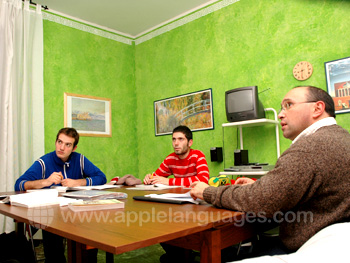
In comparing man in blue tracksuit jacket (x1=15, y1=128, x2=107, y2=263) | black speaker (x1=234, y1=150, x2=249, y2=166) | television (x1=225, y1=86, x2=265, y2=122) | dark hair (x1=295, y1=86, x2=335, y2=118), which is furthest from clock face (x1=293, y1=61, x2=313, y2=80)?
man in blue tracksuit jacket (x1=15, y1=128, x2=107, y2=263)

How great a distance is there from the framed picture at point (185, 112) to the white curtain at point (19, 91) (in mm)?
1603

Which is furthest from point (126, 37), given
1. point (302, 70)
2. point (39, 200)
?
point (39, 200)

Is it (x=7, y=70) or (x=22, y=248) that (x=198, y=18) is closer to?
(x=7, y=70)

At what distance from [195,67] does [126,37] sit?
4.69 feet

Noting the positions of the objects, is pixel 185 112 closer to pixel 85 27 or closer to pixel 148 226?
pixel 85 27

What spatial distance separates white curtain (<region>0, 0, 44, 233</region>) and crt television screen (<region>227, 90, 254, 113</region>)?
7.37ft

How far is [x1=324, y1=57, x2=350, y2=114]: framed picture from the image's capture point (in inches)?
108

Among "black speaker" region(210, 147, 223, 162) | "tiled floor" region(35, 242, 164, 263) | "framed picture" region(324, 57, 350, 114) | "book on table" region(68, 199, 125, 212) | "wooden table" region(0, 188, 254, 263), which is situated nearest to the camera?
"wooden table" region(0, 188, 254, 263)

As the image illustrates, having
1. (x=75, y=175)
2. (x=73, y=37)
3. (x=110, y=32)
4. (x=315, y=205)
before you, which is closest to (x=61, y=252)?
(x=75, y=175)

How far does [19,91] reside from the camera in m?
3.48

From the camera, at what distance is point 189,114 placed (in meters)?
4.04

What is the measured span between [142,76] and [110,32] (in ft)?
2.66

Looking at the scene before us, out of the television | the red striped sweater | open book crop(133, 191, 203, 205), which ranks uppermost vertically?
the television

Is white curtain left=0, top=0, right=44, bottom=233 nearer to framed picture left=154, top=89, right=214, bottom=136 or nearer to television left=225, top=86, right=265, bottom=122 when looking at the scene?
framed picture left=154, top=89, right=214, bottom=136
